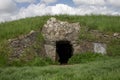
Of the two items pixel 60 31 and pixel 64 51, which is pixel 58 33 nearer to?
pixel 60 31

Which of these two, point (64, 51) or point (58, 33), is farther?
point (64, 51)

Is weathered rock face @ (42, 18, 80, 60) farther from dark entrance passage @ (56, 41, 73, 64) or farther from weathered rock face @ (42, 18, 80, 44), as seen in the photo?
dark entrance passage @ (56, 41, 73, 64)

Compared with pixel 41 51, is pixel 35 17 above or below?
above

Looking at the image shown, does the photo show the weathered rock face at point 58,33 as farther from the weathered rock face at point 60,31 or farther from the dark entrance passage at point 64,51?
the dark entrance passage at point 64,51

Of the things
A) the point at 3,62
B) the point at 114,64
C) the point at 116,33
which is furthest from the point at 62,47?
the point at 114,64

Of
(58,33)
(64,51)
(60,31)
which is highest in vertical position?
(60,31)

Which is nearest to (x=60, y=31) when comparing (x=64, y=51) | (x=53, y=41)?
(x=53, y=41)

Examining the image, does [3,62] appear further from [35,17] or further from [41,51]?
[35,17]

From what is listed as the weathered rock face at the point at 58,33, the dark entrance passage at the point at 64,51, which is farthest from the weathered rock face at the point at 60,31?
the dark entrance passage at the point at 64,51

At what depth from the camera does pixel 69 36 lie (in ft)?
80.9

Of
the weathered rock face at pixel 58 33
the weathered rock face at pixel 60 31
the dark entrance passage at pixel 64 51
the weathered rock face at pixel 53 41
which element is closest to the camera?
the weathered rock face at pixel 53 41

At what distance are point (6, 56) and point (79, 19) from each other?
6478mm

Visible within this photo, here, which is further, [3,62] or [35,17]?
[35,17]

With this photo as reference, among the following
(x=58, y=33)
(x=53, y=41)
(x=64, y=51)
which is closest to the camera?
(x=53, y=41)
